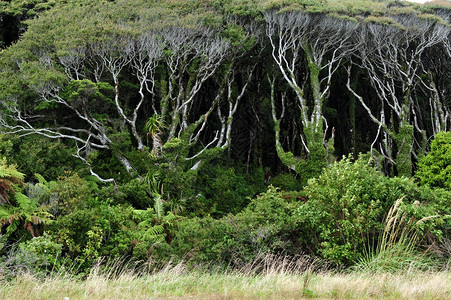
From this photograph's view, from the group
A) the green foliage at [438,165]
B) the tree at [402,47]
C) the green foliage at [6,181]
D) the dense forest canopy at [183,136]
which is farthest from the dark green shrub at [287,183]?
the green foliage at [6,181]

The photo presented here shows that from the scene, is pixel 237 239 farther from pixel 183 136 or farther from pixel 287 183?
pixel 287 183

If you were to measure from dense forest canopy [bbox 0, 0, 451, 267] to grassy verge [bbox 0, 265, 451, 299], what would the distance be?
221 cm

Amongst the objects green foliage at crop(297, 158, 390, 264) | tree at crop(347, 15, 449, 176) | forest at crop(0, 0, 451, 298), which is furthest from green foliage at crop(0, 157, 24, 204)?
tree at crop(347, 15, 449, 176)

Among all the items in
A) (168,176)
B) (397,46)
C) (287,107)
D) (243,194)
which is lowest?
(243,194)

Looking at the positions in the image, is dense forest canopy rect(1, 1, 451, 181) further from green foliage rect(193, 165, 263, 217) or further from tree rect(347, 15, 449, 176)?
green foliage rect(193, 165, 263, 217)

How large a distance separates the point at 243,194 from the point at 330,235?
10.8m

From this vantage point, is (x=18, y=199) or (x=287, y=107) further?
(x=287, y=107)

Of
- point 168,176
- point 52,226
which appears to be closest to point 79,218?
point 52,226

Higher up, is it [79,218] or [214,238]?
[79,218]

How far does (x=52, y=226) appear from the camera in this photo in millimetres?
11055

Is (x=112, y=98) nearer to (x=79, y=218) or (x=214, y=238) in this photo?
(x=79, y=218)

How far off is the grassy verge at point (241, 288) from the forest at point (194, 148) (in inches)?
43.5

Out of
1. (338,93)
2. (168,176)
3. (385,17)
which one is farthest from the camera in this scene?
(338,93)

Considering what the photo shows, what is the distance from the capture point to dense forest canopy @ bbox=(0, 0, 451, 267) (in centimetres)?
1060
